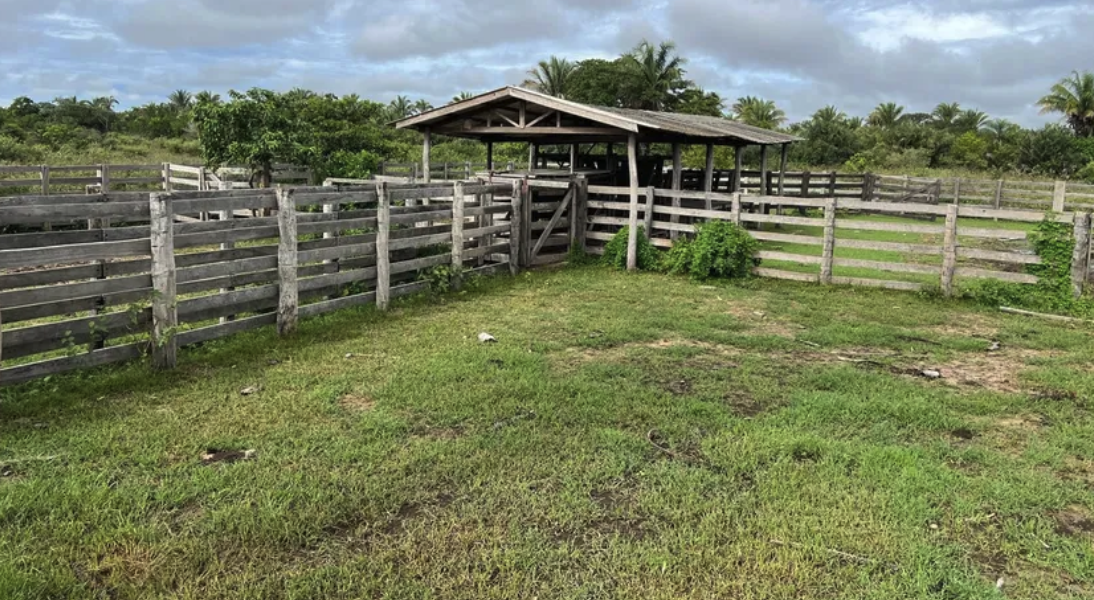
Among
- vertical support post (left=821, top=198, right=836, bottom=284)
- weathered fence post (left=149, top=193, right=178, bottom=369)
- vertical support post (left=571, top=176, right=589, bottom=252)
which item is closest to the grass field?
weathered fence post (left=149, top=193, right=178, bottom=369)

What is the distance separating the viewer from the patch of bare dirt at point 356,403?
→ 5441 mm

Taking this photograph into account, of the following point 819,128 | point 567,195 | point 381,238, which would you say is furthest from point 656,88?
point 381,238

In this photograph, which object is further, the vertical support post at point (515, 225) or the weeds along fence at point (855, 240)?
the vertical support post at point (515, 225)

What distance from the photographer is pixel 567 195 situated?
13.0 metres

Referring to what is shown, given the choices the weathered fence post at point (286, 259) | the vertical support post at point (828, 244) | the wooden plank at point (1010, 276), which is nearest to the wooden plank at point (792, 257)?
the vertical support post at point (828, 244)

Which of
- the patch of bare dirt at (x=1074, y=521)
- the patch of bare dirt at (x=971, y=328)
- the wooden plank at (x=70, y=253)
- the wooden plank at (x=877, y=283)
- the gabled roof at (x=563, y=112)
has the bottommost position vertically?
the patch of bare dirt at (x=1074, y=521)

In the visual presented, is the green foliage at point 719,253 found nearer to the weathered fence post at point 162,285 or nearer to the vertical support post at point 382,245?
the vertical support post at point 382,245

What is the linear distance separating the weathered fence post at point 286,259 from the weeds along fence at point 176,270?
1cm

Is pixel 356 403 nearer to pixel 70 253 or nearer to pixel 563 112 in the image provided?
pixel 70 253

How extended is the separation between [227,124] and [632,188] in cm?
1044

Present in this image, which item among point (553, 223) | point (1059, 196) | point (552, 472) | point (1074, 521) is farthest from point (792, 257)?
point (1059, 196)

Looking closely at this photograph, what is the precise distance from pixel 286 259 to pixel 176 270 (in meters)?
1.16

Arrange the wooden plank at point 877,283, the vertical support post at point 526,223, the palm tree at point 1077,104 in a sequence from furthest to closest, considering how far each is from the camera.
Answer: the palm tree at point 1077,104, the vertical support post at point 526,223, the wooden plank at point 877,283

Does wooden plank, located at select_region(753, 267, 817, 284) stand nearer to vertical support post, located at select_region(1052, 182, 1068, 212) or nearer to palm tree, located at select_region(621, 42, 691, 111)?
Answer: vertical support post, located at select_region(1052, 182, 1068, 212)
